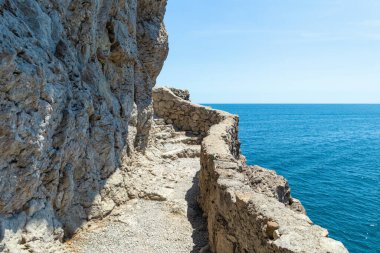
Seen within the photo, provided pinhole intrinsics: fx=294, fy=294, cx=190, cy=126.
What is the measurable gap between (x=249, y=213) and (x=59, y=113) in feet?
20.8

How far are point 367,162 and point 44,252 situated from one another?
52422 millimetres

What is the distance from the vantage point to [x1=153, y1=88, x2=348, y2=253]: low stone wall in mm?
5723

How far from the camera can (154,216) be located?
11859 mm

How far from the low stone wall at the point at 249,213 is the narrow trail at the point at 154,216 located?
1.00m

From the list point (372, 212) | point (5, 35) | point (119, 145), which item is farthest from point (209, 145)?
point (372, 212)

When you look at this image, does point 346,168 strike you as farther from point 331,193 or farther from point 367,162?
point 331,193

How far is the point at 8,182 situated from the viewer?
6980 millimetres

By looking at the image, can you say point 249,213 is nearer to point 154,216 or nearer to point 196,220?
point 196,220

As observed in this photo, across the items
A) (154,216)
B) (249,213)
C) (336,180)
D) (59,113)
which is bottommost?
(336,180)

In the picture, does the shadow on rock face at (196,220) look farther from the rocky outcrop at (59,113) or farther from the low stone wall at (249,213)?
the rocky outcrop at (59,113)

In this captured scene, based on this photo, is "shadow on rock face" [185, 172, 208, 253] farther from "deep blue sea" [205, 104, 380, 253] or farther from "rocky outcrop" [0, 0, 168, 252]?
"deep blue sea" [205, 104, 380, 253]

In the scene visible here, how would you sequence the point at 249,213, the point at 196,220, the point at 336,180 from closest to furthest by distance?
the point at 249,213, the point at 196,220, the point at 336,180

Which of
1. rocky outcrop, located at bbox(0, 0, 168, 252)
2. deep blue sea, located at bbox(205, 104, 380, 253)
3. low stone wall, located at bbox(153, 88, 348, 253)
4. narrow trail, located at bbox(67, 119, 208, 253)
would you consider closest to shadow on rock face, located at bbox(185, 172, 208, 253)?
narrow trail, located at bbox(67, 119, 208, 253)

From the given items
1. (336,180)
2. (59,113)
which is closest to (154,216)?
(59,113)
